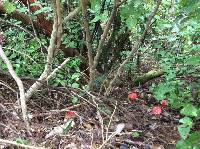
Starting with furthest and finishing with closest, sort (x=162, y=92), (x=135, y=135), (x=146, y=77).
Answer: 1. (x=146, y=77)
2. (x=162, y=92)
3. (x=135, y=135)

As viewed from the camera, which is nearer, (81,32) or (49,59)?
(49,59)

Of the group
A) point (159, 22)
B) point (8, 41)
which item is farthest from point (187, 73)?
point (8, 41)

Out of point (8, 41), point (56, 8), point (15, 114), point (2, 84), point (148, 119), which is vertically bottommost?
point (148, 119)

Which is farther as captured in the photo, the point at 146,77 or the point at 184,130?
the point at 146,77

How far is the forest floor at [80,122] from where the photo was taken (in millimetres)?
2740

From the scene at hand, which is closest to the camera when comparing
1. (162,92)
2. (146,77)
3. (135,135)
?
(135,135)

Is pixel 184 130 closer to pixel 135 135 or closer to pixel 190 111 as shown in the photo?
pixel 190 111

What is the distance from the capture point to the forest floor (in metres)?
2.74

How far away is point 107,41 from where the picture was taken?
164 inches

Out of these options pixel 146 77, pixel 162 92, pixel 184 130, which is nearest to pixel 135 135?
pixel 184 130

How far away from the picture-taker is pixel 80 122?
3010mm

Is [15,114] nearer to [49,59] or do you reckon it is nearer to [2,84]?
[2,84]

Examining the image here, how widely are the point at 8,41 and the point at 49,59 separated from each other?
4.50ft

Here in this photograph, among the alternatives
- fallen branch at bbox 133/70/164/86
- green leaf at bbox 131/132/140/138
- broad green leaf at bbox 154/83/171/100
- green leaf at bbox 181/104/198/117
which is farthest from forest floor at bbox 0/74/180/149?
fallen branch at bbox 133/70/164/86
